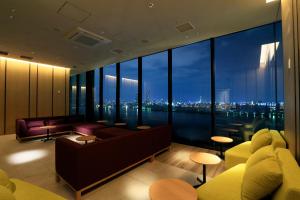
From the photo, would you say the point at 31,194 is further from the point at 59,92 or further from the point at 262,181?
the point at 59,92

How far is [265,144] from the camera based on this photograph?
8.55ft

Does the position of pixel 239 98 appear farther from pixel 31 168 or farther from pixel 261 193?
pixel 31 168

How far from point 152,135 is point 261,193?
2684 mm

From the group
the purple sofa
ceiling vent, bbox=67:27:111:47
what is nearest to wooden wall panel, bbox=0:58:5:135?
the purple sofa

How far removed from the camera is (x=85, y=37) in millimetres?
4168

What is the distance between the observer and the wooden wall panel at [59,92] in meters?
8.49

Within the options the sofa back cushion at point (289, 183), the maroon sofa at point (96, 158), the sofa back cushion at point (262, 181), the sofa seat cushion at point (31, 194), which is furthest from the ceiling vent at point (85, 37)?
the sofa back cushion at point (289, 183)

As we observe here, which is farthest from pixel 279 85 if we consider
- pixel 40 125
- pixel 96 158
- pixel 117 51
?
pixel 40 125

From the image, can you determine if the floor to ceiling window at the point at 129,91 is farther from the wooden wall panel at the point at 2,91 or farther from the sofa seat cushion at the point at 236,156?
the wooden wall panel at the point at 2,91

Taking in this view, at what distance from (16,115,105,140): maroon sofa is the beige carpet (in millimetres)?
961

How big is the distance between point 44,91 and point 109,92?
3529 millimetres

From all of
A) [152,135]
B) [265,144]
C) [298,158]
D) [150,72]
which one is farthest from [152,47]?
[298,158]

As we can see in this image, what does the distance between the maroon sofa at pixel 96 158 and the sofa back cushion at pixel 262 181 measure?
2148 mm

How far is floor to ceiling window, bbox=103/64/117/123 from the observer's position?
776cm
